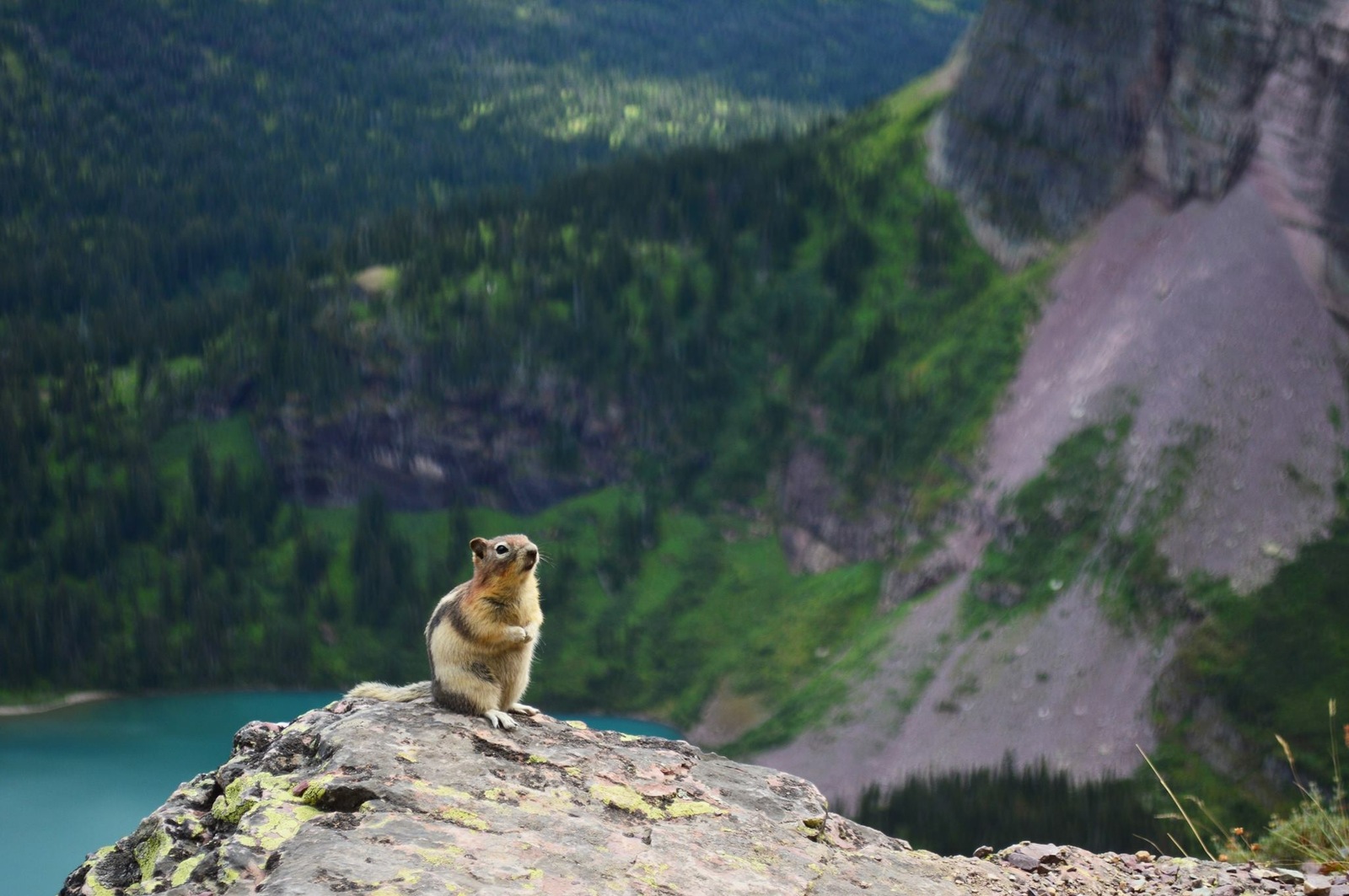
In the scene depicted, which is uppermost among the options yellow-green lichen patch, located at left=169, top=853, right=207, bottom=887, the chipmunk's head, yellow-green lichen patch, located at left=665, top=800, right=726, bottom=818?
the chipmunk's head

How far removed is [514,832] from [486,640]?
538cm

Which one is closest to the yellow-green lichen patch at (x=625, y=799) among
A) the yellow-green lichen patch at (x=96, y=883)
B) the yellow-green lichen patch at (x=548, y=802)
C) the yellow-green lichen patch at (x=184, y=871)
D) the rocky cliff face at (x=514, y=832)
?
the rocky cliff face at (x=514, y=832)

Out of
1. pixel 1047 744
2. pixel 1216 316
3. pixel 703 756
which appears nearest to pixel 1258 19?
pixel 1216 316

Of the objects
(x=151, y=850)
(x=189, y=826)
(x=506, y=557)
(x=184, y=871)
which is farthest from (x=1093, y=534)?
(x=184, y=871)

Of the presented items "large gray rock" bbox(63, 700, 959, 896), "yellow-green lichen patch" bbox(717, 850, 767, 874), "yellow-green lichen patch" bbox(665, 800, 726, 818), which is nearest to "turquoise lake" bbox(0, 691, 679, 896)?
"large gray rock" bbox(63, 700, 959, 896)

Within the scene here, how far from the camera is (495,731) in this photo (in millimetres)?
20078

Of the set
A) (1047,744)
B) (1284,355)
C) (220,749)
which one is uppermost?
(1284,355)

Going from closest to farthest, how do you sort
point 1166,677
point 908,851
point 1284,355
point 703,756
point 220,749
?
point 908,851, point 703,756, point 1166,677, point 1284,355, point 220,749

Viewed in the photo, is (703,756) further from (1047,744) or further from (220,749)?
(220,749)

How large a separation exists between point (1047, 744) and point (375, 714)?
144936 millimetres

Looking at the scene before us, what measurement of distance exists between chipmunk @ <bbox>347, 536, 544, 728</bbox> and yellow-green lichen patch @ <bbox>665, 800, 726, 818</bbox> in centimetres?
312

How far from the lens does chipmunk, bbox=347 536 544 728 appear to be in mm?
21156

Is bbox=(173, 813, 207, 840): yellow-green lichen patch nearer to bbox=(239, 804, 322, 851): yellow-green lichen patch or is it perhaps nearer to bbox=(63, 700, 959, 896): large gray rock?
bbox=(63, 700, 959, 896): large gray rock

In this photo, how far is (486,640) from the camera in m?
21.9
